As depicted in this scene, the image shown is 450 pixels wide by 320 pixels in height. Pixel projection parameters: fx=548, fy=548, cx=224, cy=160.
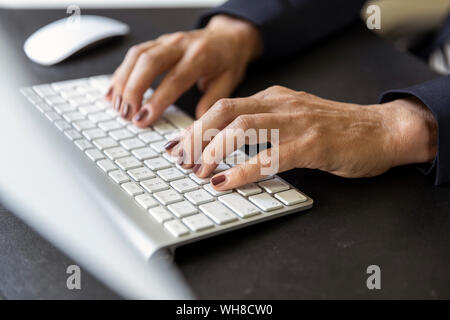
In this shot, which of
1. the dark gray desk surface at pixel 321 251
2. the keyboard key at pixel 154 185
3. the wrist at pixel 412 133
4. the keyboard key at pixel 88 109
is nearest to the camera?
the dark gray desk surface at pixel 321 251

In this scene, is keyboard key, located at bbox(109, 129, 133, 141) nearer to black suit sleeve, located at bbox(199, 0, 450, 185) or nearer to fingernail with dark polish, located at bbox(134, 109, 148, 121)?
fingernail with dark polish, located at bbox(134, 109, 148, 121)

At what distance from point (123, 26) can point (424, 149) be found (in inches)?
28.2

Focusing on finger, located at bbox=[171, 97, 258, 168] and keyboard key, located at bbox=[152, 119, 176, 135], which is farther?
keyboard key, located at bbox=[152, 119, 176, 135]

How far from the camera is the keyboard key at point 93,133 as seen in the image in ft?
2.48

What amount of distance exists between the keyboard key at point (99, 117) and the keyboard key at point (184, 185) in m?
0.22

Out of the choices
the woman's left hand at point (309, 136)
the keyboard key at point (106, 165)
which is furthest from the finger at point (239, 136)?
the keyboard key at point (106, 165)

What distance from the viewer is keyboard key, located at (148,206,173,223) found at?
0.57 m

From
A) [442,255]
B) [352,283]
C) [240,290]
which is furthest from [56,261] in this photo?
[442,255]

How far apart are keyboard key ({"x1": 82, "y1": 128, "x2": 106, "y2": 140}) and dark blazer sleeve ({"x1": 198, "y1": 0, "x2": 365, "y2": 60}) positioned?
42 cm

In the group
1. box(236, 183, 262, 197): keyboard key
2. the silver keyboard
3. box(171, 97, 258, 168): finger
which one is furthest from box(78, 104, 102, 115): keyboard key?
box(236, 183, 262, 197): keyboard key

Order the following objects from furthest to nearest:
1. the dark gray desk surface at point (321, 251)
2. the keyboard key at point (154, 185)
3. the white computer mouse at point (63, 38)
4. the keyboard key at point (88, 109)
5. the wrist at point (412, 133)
Result: the white computer mouse at point (63, 38)
the keyboard key at point (88, 109)
the wrist at point (412, 133)
the keyboard key at point (154, 185)
the dark gray desk surface at point (321, 251)

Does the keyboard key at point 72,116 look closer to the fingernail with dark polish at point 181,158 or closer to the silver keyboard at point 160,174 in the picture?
the silver keyboard at point 160,174

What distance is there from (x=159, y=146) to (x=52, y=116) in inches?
7.3

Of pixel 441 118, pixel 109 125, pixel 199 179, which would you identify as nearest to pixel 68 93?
pixel 109 125
